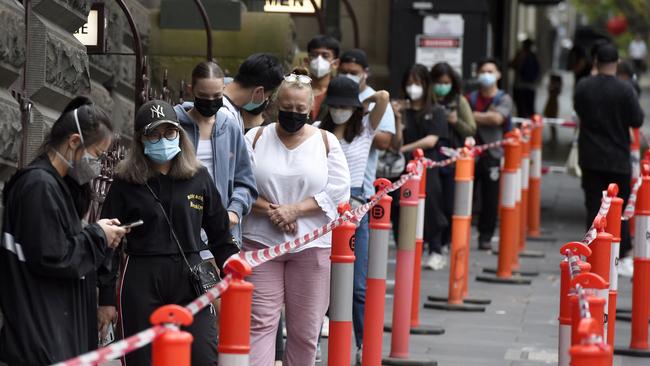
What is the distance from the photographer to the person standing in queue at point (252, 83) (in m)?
7.97

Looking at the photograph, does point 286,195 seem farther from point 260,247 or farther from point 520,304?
point 520,304

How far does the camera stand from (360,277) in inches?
364

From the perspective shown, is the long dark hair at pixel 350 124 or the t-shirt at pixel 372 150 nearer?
the long dark hair at pixel 350 124

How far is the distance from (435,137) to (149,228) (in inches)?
266

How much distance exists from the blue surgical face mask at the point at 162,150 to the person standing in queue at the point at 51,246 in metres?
0.64

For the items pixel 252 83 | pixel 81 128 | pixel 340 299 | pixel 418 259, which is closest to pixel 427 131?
pixel 418 259

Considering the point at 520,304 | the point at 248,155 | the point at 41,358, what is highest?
the point at 248,155

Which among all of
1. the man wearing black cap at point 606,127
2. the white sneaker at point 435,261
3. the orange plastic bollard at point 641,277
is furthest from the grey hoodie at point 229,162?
the white sneaker at point 435,261

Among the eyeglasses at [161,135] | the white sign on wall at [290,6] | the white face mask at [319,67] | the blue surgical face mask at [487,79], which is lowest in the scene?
the eyeglasses at [161,135]

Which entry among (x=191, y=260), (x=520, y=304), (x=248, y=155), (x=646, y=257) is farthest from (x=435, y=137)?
(x=191, y=260)

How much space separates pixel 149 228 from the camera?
6.55m

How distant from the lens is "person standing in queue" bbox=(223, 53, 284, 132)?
26.1 feet

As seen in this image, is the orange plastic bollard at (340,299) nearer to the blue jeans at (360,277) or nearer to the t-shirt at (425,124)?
the blue jeans at (360,277)

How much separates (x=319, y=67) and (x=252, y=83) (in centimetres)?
236
